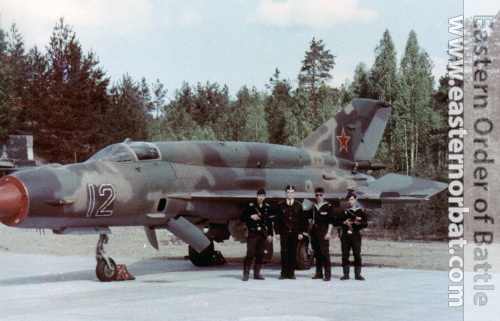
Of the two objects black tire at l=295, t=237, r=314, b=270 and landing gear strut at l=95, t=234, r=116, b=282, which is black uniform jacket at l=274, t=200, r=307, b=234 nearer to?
black tire at l=295, t=237, r=314, b=270

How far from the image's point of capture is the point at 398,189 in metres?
16.8

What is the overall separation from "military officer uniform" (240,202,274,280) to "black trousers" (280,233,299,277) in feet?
1.58

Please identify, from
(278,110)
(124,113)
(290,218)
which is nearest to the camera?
(290,218)

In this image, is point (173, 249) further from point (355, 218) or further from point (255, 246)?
point (355, 218)

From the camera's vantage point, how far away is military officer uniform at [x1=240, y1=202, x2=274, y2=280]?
13.8m

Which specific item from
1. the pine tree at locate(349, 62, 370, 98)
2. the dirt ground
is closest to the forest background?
the pine tree at locate(349, 62, 370, 98)

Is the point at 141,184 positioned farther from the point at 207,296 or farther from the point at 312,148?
the point at 312,148

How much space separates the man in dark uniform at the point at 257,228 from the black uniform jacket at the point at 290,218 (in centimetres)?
38

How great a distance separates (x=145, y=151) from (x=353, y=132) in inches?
288

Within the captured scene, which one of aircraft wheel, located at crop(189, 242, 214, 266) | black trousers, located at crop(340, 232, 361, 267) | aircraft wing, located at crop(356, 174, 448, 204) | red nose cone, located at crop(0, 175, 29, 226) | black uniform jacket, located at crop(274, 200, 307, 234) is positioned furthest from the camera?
aircraft wheel, located at crop(189, 242, 214, 266)

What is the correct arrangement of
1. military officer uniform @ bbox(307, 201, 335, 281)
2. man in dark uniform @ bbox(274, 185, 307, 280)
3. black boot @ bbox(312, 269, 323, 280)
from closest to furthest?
military officer uniform @ bbox(307, 201, 335, 281) → black boot @ bbox(312, 269, 323, 280) → man in dark uniform @ bbox(274, 185, 307, 280)

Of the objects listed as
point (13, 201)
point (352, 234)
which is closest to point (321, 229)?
point (352, 234)

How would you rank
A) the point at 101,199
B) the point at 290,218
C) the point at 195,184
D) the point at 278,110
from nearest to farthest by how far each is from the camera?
1. the point at 101,199
2. the point at 290,218
3. the point at 195,184
4. the point at 278,110

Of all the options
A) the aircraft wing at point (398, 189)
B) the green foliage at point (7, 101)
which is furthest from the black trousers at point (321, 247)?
the green foliage at point (7, 101)
